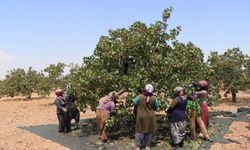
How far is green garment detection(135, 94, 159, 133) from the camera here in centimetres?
1016

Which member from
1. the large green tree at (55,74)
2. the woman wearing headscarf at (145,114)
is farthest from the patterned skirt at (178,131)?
the large green tree at (55,74)

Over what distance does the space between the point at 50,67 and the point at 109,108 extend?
19.0 metres

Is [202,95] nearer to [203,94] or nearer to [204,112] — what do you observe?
[203,94]

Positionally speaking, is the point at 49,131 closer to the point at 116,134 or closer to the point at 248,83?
the point at 116,134

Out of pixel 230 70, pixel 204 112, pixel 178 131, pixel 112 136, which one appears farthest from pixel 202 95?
pixel 230 70

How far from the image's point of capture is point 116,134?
12.5 meters

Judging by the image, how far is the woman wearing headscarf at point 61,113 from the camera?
13211 mm

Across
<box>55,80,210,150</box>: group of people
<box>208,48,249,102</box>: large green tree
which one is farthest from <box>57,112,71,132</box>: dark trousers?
<box>208,48,249,102</box>: large green tree

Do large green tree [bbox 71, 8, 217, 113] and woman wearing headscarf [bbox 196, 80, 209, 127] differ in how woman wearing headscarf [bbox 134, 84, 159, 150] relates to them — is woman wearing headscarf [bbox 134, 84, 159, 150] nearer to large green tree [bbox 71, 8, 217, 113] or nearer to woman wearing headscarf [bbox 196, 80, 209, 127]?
large green tree [bbox 71, 8, 217, 113]

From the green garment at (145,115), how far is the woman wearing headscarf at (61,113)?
12.3 feet

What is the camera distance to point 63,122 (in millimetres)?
13297

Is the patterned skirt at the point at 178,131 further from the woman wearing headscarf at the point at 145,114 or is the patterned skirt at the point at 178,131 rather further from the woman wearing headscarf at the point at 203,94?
the woman wearing headscarf at the point at 203,94

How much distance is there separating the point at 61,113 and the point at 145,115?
3.99 metres

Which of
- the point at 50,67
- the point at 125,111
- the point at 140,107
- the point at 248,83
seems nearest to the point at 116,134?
the point at 125,111
